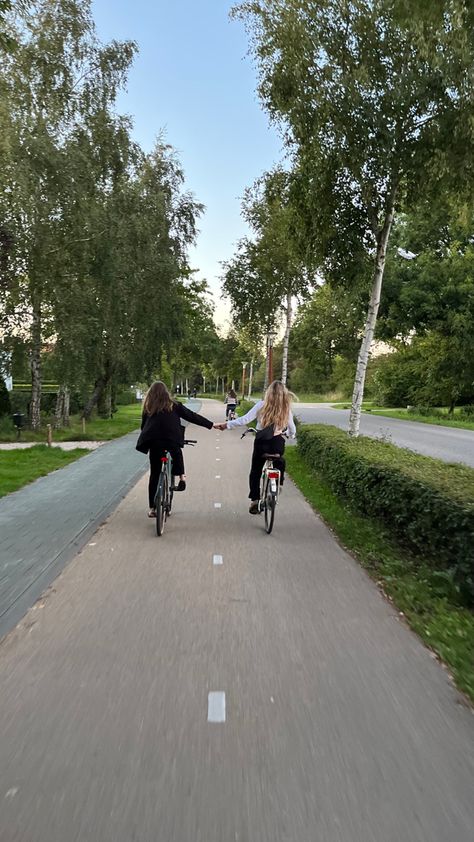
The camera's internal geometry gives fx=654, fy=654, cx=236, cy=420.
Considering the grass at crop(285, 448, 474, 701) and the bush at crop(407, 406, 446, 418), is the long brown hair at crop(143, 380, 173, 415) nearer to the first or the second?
the grass at crop(285, 448, 474, 701)

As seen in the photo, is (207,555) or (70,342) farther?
(70,342)

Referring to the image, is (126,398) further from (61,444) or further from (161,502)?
(161,502)

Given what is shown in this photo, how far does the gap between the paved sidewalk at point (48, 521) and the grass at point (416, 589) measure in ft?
9.55

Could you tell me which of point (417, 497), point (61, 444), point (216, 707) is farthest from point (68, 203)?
point (216, 707)

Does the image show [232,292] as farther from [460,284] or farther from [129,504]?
[129,504]

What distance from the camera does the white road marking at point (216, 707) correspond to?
10.6 feet

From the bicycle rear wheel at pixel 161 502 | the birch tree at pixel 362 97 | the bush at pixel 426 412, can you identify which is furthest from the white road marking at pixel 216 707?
the bush at pixel 426 412

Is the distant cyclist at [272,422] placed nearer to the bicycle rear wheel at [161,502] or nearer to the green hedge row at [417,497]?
the bicycle rear wheel at [161,502]

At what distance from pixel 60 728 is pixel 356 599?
283cm

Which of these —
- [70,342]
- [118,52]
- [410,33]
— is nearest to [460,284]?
[118,52]

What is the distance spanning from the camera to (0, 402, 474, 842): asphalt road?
8.00ft

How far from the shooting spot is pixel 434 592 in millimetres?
5434

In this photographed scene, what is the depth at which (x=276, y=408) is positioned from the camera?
834 centimetres

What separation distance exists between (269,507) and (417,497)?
2051 millimetres
